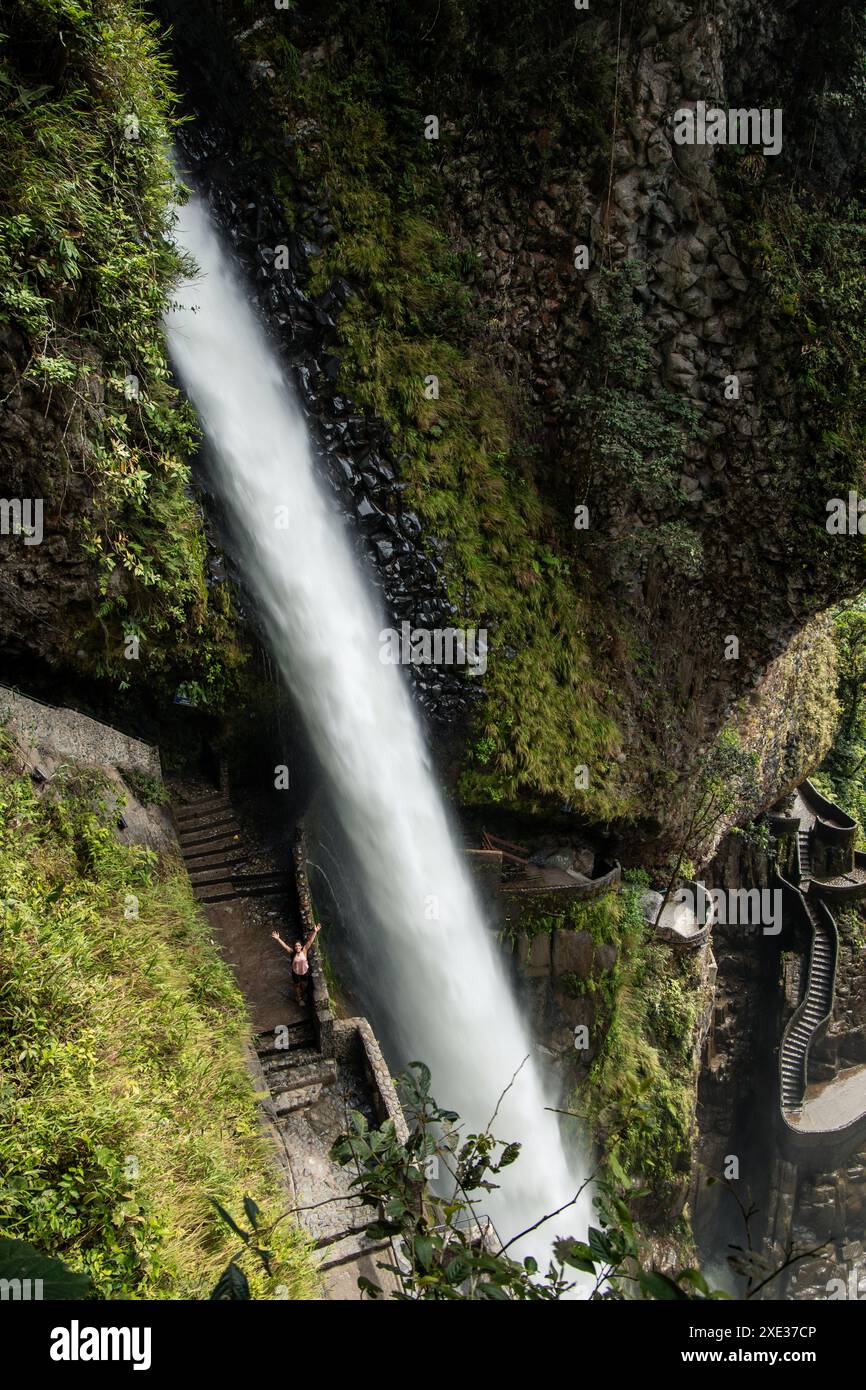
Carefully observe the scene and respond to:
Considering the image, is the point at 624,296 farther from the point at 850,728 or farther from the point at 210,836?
the point at 850,728

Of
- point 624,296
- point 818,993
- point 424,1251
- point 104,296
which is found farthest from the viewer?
point 818,993

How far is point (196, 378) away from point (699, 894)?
11.3 metres

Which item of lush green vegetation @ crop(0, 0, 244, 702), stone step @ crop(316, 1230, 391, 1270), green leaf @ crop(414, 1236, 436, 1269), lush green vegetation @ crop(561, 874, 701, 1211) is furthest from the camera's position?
lush green vegetation @ crop(561, 874, 701, 1211)

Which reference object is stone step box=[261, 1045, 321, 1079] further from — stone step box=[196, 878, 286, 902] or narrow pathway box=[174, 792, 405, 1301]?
stone step box=[196, 878, 286, 902]

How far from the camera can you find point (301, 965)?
7684 millimetres

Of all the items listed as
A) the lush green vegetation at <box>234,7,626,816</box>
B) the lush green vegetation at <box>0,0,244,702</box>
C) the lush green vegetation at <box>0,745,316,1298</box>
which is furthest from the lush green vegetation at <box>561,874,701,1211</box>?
the lush green vegetation at <box>0,0,244,702</box>

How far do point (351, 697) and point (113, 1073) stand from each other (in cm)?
516

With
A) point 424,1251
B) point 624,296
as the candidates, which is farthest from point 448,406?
point 424,1251

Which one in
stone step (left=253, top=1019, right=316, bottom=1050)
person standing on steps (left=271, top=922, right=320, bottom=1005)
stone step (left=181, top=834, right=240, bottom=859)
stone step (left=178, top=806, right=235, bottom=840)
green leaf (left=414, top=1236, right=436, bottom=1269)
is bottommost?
stone step (left=253, top=1019, right=316, bottom=1050)

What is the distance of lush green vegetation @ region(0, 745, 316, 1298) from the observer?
3873 millimetres

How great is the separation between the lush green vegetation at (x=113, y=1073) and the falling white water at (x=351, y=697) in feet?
8.74

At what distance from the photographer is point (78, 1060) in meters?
4.48

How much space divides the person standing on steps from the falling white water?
4.53ft

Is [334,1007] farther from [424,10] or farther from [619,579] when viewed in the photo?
[424,10]
